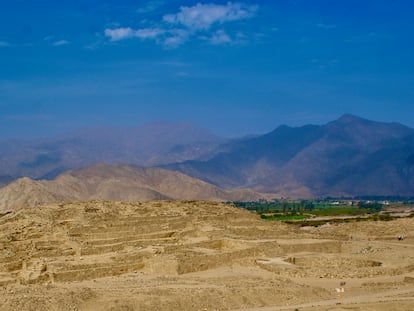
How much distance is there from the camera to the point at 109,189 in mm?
97625

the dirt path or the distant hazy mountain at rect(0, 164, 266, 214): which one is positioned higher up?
the distant hazy mountain at rect(0, 164, 266, 214)

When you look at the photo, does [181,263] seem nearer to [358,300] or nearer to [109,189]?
[358,300]

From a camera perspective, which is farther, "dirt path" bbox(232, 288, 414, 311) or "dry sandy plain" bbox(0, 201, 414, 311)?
"dry sandy plain" bbox(0, 201, 414, 311)

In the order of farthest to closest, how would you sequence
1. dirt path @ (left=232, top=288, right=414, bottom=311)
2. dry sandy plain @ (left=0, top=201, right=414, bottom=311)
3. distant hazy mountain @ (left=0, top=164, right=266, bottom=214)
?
distant hazy mountain @ (left=0, top=164, right=266, bottom=214)
dry sandy plain @ (left=0, top=201, right=414, bottom=311)
dirt path @ (left=232, top=288, right=414, bottom=311)

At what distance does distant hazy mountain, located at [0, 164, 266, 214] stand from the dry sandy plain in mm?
37393

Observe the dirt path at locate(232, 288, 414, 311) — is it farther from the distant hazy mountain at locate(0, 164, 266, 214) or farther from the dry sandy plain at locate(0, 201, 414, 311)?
the distant hazy mountain at locate(0, 164, 266, 214)

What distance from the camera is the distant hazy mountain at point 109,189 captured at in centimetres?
7625

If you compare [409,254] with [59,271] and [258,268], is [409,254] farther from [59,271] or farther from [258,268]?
[59,271]

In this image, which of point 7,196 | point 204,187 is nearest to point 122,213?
point 7,196

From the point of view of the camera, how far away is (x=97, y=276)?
27906mm

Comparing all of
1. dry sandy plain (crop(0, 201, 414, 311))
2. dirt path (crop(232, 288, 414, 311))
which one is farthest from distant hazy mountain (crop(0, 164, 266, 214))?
dirt path (crop(232, 288, 414, 311))

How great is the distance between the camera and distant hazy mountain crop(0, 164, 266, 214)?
250 ft

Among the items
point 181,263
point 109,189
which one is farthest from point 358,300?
point 109,189

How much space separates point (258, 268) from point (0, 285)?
12244mm
